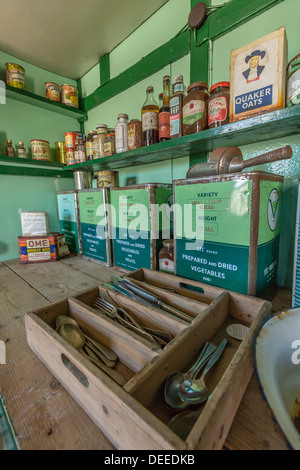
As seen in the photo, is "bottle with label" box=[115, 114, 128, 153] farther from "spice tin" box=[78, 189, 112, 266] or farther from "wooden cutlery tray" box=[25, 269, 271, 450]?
"wooden cutlery tray" box=[25, 269, 271, 450]

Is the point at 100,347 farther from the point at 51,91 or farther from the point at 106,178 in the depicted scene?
the point at 51,91

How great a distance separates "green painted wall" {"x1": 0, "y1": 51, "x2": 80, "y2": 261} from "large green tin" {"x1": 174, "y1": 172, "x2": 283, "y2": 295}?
1115 millimetres

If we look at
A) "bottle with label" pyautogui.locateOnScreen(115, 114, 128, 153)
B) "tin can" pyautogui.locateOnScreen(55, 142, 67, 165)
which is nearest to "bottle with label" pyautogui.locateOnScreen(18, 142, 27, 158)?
"tin can" pyautogui.locateOnScreen(55, 142, 67, 165)

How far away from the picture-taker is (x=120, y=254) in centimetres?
96

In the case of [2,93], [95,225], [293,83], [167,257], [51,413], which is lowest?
[51,413]

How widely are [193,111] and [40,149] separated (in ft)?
3.45

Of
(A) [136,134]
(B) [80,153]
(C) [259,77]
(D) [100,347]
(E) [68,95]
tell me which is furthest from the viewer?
(E) [68,95]

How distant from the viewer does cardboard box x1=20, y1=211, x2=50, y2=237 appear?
114cm

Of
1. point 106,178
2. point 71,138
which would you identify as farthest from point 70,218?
point 71,138

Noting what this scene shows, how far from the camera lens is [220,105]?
67 cm

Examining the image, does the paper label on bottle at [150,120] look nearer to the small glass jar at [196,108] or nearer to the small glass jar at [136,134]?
the small glass jar at [136,134]

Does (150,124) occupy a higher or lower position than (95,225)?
higher

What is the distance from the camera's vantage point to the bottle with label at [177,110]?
77 cm

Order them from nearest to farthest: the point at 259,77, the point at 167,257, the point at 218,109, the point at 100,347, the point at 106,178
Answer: the point at 100,347 → the point at 259,77 → the point at 218,109 → the point at 167,257 → the point at 106,178
